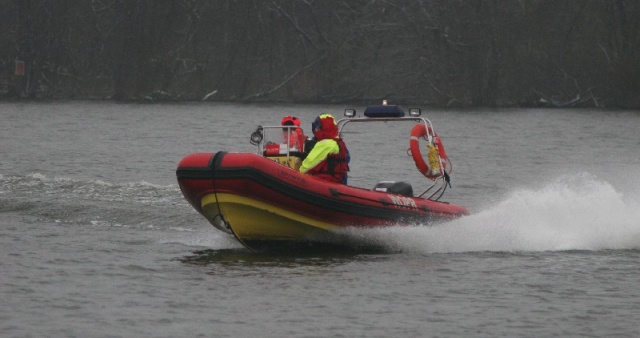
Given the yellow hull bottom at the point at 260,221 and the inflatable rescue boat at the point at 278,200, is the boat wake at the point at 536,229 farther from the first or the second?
the yellow hull bottom at the point at 260,221

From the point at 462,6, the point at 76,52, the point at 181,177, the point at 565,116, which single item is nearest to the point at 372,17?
the point at 462,6

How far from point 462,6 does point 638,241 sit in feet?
129

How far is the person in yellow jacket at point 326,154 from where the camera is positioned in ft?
45.8

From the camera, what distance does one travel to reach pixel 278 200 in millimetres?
13469

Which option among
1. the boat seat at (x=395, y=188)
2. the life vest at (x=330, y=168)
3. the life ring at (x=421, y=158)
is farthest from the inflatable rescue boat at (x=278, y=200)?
the life ring at (x=421, y=158)

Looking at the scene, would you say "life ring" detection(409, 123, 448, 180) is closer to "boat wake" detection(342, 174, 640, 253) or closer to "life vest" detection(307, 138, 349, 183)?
"boat wake" detection(342, 174, 640, 253)

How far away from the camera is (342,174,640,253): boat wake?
1458 centimetres

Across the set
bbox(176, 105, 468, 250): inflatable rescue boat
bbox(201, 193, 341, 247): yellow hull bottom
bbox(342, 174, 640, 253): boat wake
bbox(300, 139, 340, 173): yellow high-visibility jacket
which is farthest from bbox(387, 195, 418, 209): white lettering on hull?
bbox(300, 139, 340, 173): yellow high-visibility jacket

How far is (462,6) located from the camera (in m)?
54.1

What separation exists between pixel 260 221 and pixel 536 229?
3.55m

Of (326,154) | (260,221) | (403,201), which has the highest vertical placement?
(326,154)

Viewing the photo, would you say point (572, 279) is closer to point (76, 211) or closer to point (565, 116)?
point (76, 211)

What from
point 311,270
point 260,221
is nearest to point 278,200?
point 260,221

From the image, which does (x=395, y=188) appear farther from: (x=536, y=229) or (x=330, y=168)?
(x=536, y=229)
